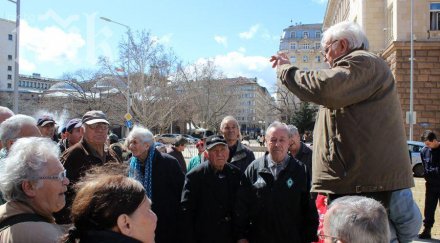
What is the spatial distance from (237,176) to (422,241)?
15.4 ft

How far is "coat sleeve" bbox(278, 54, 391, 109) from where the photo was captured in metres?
2.58

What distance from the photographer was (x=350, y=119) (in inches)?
106

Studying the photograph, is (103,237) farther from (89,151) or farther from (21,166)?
(89,151)

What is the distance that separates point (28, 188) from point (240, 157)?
13.4ft

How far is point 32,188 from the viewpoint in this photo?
2635 millimetres

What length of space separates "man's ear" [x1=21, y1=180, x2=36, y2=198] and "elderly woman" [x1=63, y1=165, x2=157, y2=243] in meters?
0.67

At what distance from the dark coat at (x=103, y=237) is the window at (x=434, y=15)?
3037cm

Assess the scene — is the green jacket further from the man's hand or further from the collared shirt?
the collared shirt

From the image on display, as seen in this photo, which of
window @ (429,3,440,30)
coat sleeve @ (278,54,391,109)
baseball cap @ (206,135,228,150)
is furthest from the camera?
window @ (429,3,440,30)

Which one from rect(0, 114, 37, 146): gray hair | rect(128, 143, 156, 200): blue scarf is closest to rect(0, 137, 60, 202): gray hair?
rect(0, 114, 37, 146): gray hair

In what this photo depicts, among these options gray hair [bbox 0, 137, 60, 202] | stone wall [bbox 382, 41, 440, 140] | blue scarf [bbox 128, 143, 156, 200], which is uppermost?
stone wall [bbox 382, 41, 440, 140]

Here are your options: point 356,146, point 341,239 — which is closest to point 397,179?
point 356,146

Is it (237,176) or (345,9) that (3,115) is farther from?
(345,9)

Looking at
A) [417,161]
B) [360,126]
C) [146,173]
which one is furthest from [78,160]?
[417,161]
